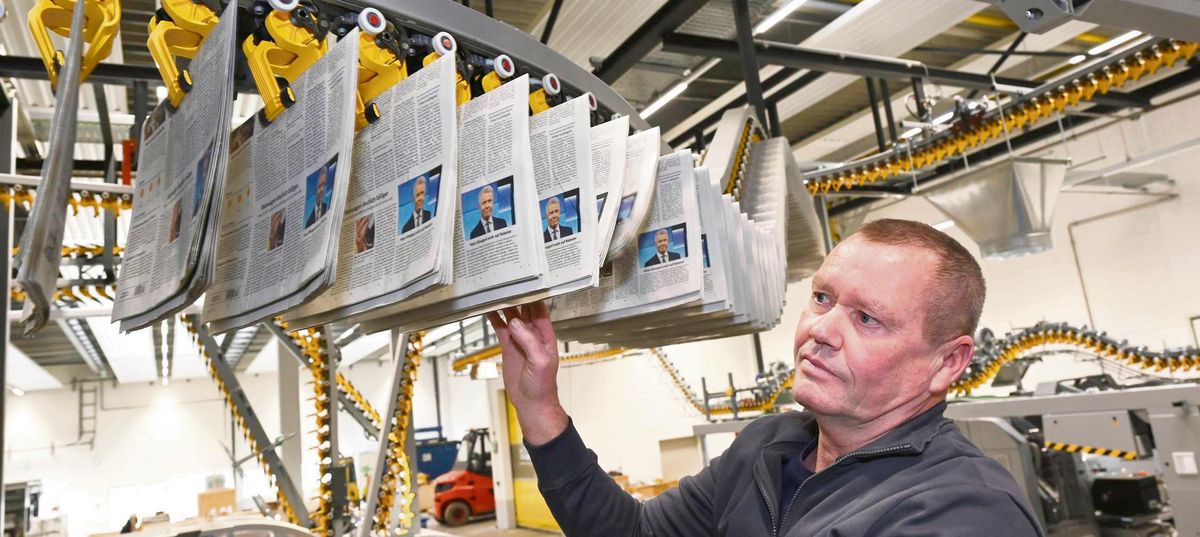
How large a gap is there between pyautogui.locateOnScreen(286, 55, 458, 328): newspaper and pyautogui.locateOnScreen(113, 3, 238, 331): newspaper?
9.0 inches

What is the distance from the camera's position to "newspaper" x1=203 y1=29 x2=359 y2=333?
107 cm

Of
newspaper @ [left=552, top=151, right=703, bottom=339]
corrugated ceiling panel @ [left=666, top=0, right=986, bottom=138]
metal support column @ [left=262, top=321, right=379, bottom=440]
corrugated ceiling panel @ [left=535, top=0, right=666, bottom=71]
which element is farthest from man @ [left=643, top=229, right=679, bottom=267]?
corrugated ceiling panel @ [left=666, top=0, right=986, bottom=138]

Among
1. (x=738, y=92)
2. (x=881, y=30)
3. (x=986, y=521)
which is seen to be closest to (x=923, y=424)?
(x=986, y=521)

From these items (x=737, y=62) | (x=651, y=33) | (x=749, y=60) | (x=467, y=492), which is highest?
(x=737, y=62)

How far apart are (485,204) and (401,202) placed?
13 centimetres

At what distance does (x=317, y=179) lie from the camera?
1119 millimetres

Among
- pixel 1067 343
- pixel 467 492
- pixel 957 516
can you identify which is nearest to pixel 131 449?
pixel 467 492

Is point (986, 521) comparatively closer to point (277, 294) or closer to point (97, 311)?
point (277, 294)

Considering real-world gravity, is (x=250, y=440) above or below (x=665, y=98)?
below

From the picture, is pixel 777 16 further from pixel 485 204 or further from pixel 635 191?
pixel 485 204

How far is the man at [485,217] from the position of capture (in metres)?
1.22

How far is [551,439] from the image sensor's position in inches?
57.8

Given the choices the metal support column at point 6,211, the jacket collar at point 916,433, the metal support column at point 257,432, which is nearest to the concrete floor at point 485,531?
the metal support column at point 6,211

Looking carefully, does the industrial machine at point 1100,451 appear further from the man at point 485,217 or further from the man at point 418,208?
the man at point 418,208
